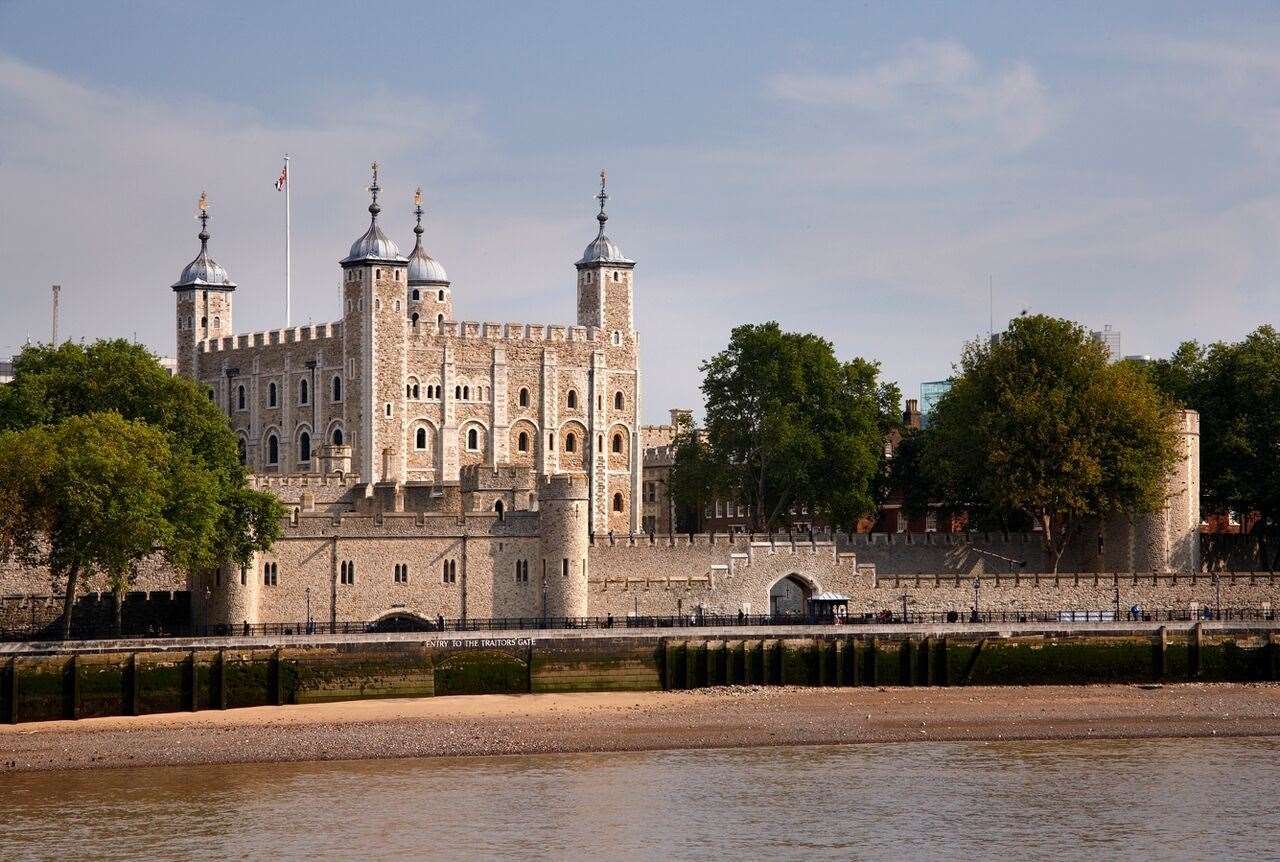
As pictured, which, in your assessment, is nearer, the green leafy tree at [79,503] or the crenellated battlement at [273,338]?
the green leafy tree at [79,503]

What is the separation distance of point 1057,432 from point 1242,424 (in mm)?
10524

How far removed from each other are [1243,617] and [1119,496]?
7.01m

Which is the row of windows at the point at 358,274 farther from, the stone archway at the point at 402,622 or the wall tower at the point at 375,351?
the stone archway at the point at 402,622

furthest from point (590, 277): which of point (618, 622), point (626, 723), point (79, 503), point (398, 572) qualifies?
point (626, 723)

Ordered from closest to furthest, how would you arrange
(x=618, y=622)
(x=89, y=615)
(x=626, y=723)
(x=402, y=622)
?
(x=626, y=723) → (x=89, y=615) → (x=618, y=622) → (x=402, y=622)

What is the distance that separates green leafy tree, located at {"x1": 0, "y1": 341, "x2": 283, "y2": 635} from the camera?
2421 inches

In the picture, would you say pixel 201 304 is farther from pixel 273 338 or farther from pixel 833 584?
pixel 833 584

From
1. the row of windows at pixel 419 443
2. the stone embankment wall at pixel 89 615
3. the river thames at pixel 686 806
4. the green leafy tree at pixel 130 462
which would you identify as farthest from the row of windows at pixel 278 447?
the river thames at pixel 686 806

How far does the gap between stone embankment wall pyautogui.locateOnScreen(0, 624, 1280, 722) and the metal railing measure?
2.54 metres

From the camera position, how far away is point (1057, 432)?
7925cm

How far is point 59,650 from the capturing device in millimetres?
59500

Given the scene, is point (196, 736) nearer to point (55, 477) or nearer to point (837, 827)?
point (55, 477)

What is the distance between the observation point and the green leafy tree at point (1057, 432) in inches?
3118

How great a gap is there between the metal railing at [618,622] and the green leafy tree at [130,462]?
5.70ft
